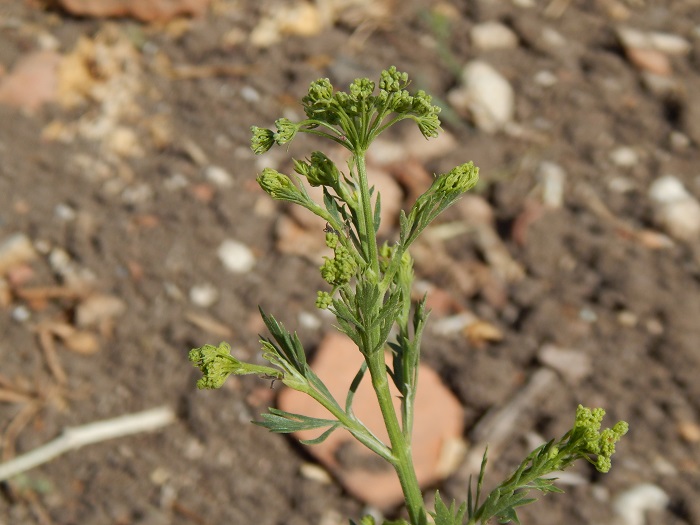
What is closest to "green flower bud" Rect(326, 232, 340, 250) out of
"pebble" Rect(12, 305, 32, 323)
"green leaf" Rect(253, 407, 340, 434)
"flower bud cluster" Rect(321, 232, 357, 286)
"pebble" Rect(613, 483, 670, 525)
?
"flower bud cluster" Rect(321, 232, 357, 286)

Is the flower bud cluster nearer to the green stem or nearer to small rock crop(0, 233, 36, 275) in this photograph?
the green stem

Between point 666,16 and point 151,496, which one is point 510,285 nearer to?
point 151,496

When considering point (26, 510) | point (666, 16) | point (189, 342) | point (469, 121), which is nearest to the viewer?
point (26, 510)

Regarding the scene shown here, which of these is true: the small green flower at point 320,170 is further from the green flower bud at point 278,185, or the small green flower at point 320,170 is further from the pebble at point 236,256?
the pebble at point 236,256

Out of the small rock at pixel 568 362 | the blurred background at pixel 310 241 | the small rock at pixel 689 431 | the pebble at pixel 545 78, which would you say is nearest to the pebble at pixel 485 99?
the blurred background at pixel 310 241

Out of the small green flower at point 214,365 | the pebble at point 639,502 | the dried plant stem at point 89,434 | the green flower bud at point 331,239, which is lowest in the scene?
the dried plant stem at point 89,434

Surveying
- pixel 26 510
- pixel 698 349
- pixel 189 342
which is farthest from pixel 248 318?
pixel 698 349
